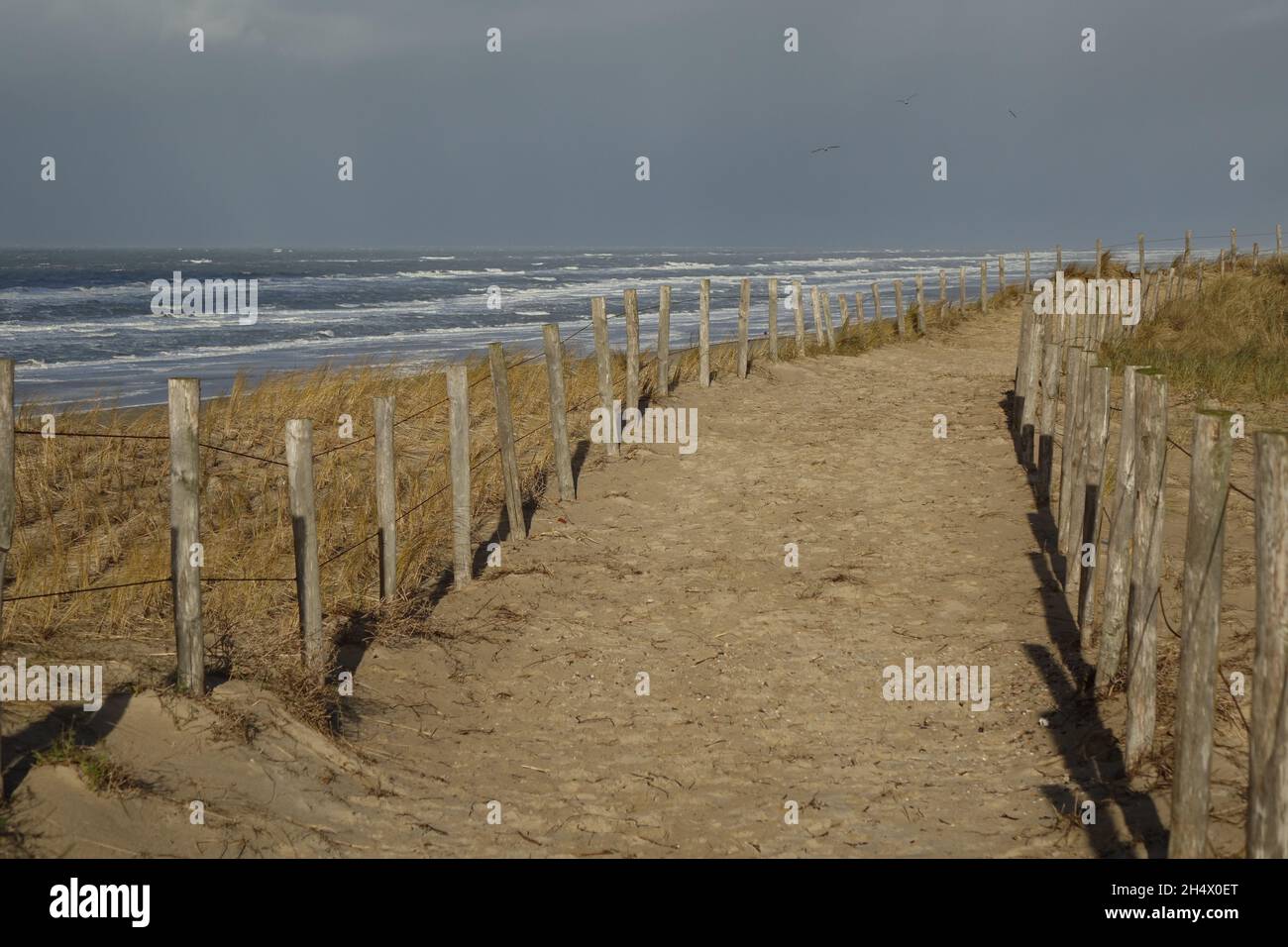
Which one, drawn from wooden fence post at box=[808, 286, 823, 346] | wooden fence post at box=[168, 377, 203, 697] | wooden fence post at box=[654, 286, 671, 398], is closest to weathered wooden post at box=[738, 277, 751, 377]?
wooden fence post at box=[654, 286, 671, 398]

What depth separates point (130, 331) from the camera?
2897 cm

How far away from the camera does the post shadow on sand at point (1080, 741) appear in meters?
4.59

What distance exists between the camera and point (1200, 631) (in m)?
3.81

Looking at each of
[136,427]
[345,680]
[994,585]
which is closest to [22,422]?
[136,427]

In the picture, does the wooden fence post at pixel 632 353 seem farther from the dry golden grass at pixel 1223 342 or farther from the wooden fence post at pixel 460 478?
the dry golden grass at pixel 1223 342

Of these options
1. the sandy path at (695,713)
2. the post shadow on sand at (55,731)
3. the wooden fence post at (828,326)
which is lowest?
the sandy path at (695,713)

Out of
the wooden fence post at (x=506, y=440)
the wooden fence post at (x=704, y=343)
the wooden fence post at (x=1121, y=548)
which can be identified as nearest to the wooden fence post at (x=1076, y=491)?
the wooden fence post at (x=1121, y=548)

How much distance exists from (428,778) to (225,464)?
19.7ft

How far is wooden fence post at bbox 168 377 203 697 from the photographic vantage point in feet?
16.9

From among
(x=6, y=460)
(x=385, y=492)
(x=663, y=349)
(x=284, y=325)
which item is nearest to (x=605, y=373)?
(x=663, y=349)

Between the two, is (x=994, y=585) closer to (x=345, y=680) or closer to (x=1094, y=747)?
(x=1094, y=747)

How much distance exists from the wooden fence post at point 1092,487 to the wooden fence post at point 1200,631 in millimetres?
2842

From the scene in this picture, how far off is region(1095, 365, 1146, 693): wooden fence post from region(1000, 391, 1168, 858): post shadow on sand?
9.2 inches

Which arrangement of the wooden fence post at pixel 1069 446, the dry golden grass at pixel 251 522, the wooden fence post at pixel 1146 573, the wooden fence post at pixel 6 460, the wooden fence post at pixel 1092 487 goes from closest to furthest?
the wooden fence post at pixel 6 460, the wooden fence post at pixel 1146 573, the dry golden grass at pixel 251 522, the wooden fence post at pixel 1092 487, the wooden fence post at pixel 1069 446
